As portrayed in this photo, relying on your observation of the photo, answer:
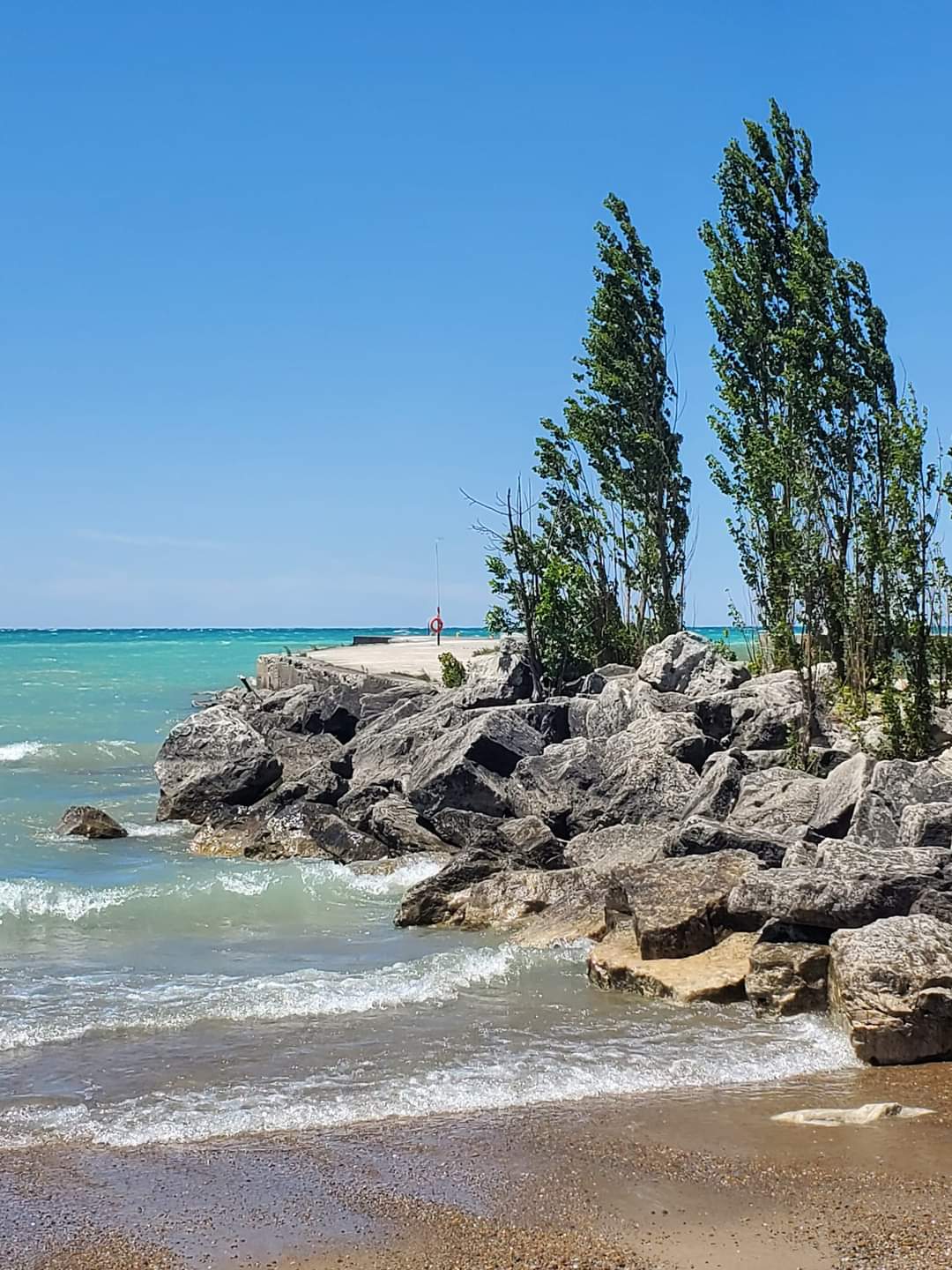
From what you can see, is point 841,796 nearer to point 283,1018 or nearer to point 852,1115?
point 852,1115

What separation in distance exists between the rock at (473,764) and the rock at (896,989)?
841 centimetres

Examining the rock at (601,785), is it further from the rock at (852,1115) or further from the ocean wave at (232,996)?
the rock at (852,1115)

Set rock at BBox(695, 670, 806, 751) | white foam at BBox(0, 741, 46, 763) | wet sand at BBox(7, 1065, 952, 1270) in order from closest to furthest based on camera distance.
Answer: wet sand at BBox(7, 1065, 952, 1270), rock at BBox(695, 670, 806, 751), white foam at BBox(0, 741, 46, 763)

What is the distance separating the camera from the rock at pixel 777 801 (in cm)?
1326

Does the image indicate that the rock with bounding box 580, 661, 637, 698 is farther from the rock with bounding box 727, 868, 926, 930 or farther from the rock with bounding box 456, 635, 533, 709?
the rock with bounding box 727, 868, 926, 930

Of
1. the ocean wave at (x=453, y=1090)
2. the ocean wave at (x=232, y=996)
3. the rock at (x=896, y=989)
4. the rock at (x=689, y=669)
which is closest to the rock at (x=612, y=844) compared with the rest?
the ocean wave at (x=232, y=996)

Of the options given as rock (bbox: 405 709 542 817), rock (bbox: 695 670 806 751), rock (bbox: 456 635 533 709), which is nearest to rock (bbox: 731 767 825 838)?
rock (bbox: 695 670 806 751)

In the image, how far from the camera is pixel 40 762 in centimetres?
2850

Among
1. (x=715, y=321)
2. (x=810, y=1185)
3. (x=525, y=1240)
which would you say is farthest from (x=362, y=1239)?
(x=715, y=321)

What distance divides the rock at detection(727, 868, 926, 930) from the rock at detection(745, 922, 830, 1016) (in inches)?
9.2

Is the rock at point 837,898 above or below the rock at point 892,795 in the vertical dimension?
below

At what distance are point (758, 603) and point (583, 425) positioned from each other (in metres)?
6.24

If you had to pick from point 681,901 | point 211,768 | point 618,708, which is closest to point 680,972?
point 681,901

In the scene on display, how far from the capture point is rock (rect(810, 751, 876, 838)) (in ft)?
40.8
